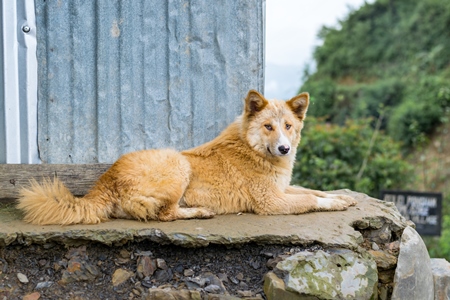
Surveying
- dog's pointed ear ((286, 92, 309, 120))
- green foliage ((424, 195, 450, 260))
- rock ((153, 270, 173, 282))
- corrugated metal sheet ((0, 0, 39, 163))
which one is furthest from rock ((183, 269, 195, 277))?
green foliage ((424, 195, 450, 260))

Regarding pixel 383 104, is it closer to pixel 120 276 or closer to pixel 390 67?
pixel 390 67

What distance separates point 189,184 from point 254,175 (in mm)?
666

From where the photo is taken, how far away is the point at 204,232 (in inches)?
157

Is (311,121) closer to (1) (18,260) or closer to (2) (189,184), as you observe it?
(2) (189,184)

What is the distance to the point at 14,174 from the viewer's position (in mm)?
4742

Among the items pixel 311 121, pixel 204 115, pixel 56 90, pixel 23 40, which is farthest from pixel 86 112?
pixel 311 121

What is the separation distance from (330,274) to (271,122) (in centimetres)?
157

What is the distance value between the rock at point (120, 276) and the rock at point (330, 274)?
1.26 m

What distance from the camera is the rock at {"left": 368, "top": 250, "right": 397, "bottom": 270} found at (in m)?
4.09

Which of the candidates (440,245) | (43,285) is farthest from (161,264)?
(440,245)

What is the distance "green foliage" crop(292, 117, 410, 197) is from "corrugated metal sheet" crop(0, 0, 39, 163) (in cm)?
602

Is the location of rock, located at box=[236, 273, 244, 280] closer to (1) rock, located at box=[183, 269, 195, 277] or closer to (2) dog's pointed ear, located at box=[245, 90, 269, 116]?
(1) rock, located at box=[183, 269, 195, 277]

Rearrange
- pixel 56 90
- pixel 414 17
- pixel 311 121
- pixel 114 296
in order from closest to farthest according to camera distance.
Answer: pixel 114 296 → pixel 56 90 → pixel 311 121 → pixel 414 17

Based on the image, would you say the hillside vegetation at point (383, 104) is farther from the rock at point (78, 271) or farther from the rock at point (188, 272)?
the rock at point (78, 271)
